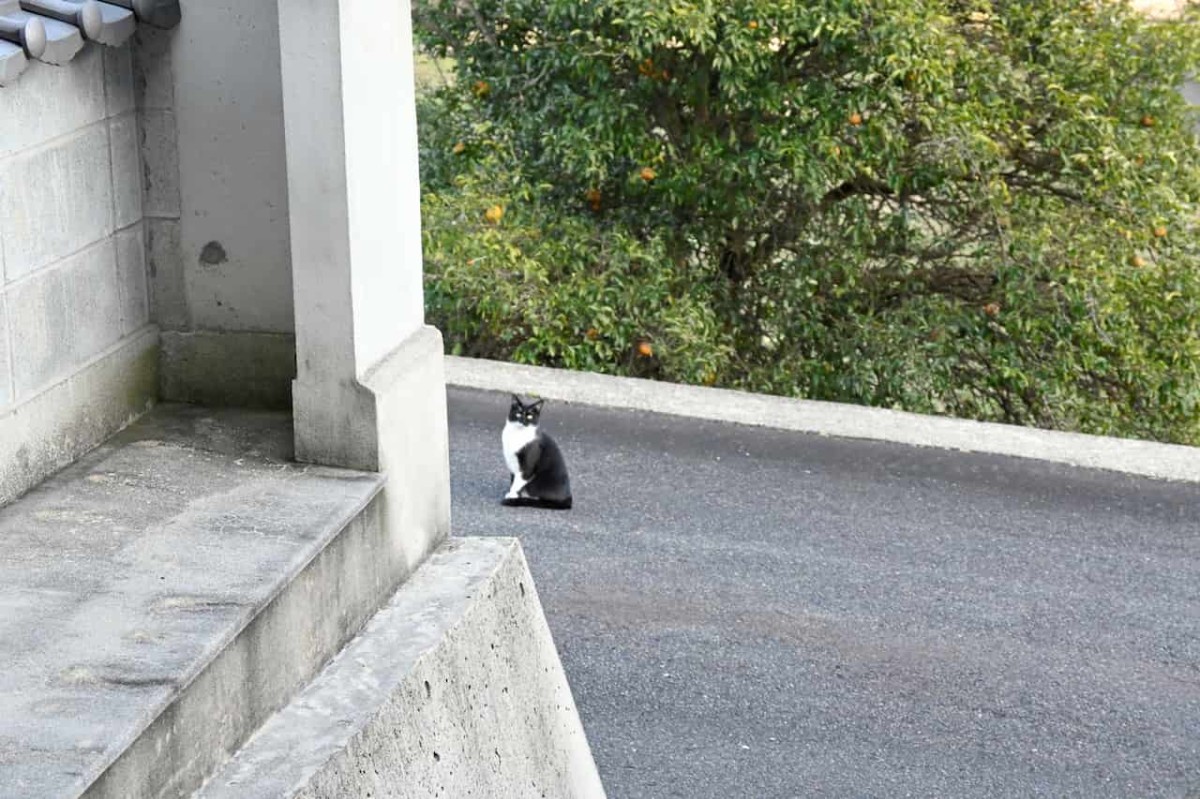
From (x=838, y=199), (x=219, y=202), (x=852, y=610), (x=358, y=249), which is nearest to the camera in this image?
(x=358, y=249)

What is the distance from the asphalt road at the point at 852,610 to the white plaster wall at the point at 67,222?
245 cm

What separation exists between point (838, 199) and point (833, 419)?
2439 mm

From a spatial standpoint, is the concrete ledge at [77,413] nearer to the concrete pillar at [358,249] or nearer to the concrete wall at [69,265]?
the concrete wall at [69,265]

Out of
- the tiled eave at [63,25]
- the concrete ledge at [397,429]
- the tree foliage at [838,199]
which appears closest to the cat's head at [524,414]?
the tree foliage at [838,199]

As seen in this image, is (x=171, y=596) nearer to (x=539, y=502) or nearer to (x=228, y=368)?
(x=228, y=368)

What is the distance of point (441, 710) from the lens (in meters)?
3.96

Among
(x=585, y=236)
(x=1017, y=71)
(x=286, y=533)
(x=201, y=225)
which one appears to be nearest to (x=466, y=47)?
(x=585, y=236)

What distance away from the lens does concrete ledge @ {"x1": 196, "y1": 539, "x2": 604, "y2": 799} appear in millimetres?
3414

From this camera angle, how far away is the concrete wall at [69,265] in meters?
3.77

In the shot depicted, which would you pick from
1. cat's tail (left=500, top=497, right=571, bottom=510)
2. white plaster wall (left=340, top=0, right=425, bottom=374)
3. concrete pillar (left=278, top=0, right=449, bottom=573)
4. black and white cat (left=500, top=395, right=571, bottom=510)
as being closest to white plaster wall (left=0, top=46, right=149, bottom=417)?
concrete pillar (left=278, top=0, right=449, bottom=573)

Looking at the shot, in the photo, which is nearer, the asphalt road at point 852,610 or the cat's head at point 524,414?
the asphalt road at point 852,610

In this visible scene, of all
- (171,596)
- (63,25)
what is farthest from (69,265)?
(171,596)

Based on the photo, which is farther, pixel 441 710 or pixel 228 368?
pixel 228 368

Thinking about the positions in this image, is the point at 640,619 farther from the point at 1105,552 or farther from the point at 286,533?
the point at 286,533
